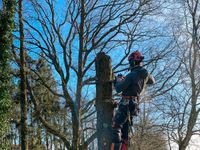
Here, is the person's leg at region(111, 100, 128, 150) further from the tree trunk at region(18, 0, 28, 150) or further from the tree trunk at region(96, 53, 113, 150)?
the tree trunk at region(18, 0, 28, 150)

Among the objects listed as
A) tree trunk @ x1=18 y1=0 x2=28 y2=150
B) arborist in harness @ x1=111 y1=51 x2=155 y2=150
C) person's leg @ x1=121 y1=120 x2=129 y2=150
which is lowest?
person's leg @ x1=121 y1=120 x2=129 y2=150

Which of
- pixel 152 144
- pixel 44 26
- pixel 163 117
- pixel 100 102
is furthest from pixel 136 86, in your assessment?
pixel 152 144

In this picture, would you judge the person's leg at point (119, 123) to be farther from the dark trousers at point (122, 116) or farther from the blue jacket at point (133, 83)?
the blue jacket at point (133, 83)

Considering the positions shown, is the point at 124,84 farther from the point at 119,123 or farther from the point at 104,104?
the point at 104,104

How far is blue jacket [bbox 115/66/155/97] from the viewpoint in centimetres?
546

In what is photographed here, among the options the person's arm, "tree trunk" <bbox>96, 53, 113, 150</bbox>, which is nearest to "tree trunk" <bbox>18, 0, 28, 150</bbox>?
"tree trunk" <bbox>96, 53, 113, 150</bbox>

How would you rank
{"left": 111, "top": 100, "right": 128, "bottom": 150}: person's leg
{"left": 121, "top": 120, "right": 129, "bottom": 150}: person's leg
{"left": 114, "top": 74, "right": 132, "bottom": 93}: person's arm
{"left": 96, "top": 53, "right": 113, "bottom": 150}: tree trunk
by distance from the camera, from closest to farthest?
{"left": 114, "top": 74, "right": 132, "bottom": 93}: person's arm < {"left": 111, "top": 100, "right": 128, "bottom": 150}: person's leg < {"left": 121, "top": 120, "right": 129, "bottom": 150}: person's leg < {"left": 96, "top": 53, "right": 113, "bottom": 150}: tree trunk

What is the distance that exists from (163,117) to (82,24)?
813cm

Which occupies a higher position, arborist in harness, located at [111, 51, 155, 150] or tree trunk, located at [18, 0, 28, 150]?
tree trunk, located at [18, 0, 28, 150]

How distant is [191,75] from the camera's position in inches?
730

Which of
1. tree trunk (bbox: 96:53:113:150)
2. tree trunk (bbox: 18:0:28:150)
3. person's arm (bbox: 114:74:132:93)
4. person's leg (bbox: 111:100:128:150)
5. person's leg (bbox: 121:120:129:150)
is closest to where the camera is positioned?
person's arm (bbox: 114:74:132:93)

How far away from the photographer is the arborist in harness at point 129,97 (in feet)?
18.1

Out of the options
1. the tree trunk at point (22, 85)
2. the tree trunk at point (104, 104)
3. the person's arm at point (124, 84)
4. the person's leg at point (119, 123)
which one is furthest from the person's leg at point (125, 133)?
the tree trunk at point (22, 85)

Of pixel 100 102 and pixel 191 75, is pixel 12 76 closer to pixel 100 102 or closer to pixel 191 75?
pixel 191 75
